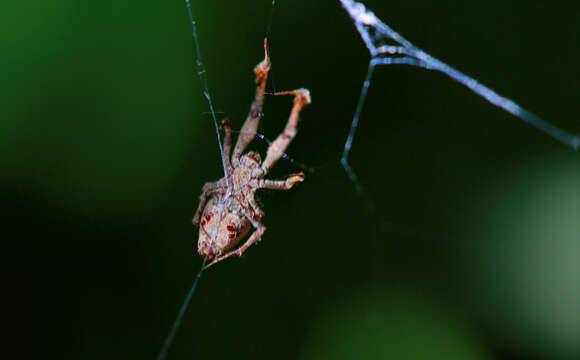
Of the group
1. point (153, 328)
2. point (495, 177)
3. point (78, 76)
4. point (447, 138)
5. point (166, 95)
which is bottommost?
point (153, 328)

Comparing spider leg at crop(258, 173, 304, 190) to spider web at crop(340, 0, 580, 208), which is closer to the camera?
spider leg at crop(258, 173, 304, 190)

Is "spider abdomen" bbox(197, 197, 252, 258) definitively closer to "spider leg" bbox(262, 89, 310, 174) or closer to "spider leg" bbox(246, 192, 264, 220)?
"spider leg" bbox(246, 192, 264, 220)

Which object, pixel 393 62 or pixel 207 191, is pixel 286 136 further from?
pixel 393 62

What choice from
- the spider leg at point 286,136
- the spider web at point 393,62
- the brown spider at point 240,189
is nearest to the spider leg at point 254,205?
the brown spider at point 240,189

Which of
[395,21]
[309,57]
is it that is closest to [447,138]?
[395,21]

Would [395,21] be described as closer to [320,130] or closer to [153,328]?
[320,130]

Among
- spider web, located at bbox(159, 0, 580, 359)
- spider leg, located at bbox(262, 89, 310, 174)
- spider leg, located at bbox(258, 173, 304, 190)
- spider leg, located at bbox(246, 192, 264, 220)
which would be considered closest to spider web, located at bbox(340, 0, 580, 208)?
spider web, located at bbox(159, 0, 580, 359)
